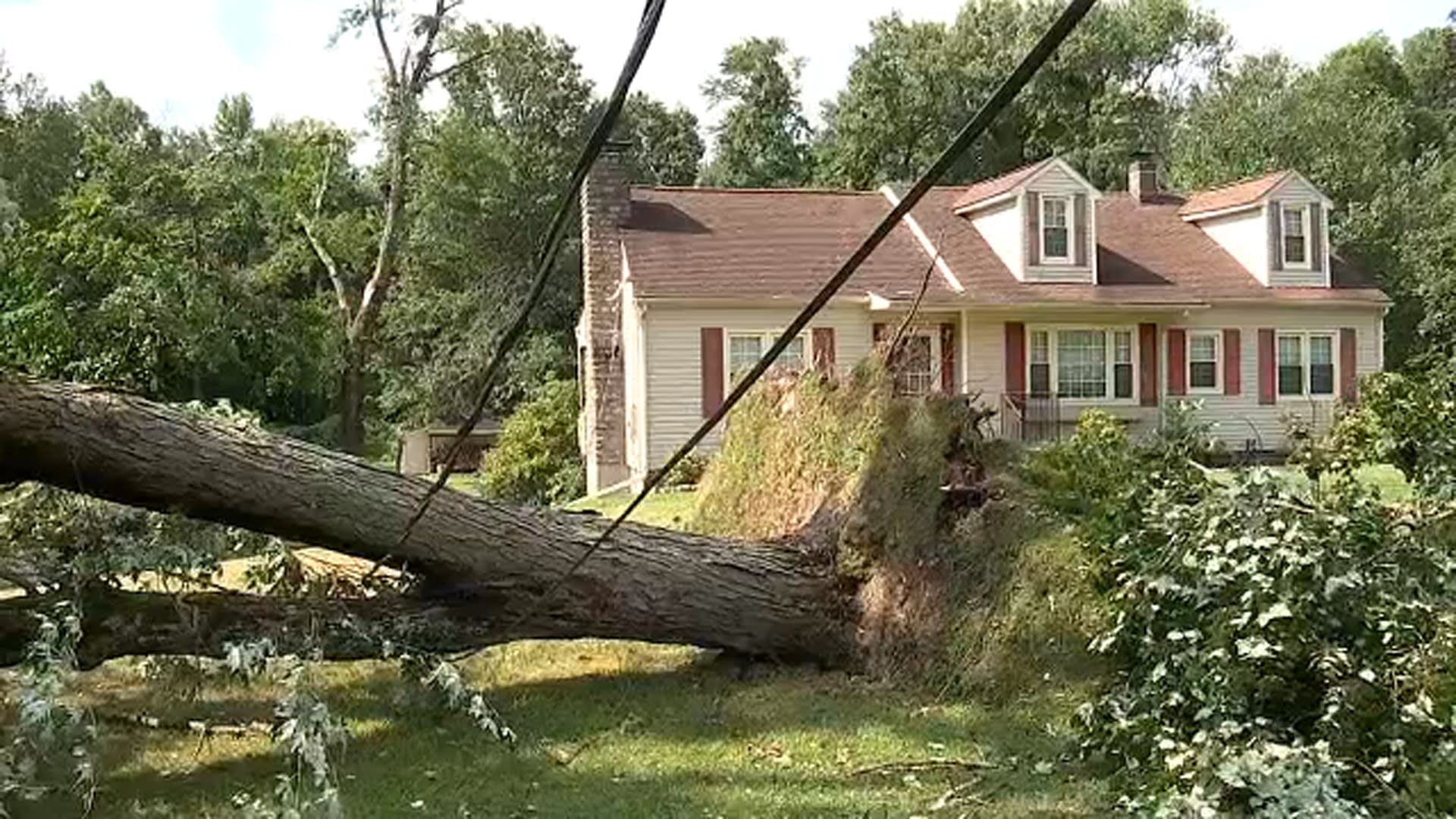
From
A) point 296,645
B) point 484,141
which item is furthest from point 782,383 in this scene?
point 484,141

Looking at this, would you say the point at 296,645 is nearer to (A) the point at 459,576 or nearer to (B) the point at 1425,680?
(A) the point at 459,576

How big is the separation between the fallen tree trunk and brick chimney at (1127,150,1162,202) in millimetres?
20401

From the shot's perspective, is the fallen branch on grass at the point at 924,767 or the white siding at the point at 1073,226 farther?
the white siding at the point at 1073,226

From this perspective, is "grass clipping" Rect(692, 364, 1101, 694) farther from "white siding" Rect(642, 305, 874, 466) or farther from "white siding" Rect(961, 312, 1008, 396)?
"white siding" Rect(961, 312, 1008, 396)

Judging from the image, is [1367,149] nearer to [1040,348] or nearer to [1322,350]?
[1322,350]

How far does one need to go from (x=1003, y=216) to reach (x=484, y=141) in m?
14.6

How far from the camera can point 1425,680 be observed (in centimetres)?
375

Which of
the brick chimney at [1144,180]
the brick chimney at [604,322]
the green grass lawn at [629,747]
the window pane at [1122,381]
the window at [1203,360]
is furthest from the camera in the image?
the brick chimney at [1144,180]

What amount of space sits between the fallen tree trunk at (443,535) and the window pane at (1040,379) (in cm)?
1512

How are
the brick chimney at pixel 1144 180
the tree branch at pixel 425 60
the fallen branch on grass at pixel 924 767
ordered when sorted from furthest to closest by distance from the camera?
the tree branch at pixel 425 60 → the brick chimney at pixel 1144 180 → the fallen branch on grass at pixel 924 767

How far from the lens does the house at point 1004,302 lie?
20.0 m

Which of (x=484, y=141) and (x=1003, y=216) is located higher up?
(x=484, y=141)

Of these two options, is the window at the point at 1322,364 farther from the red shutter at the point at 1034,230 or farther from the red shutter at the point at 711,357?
the red shutter at the point at 711,357

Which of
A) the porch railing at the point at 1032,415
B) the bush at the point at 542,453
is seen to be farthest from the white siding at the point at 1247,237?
the bush at the point at 542,453
